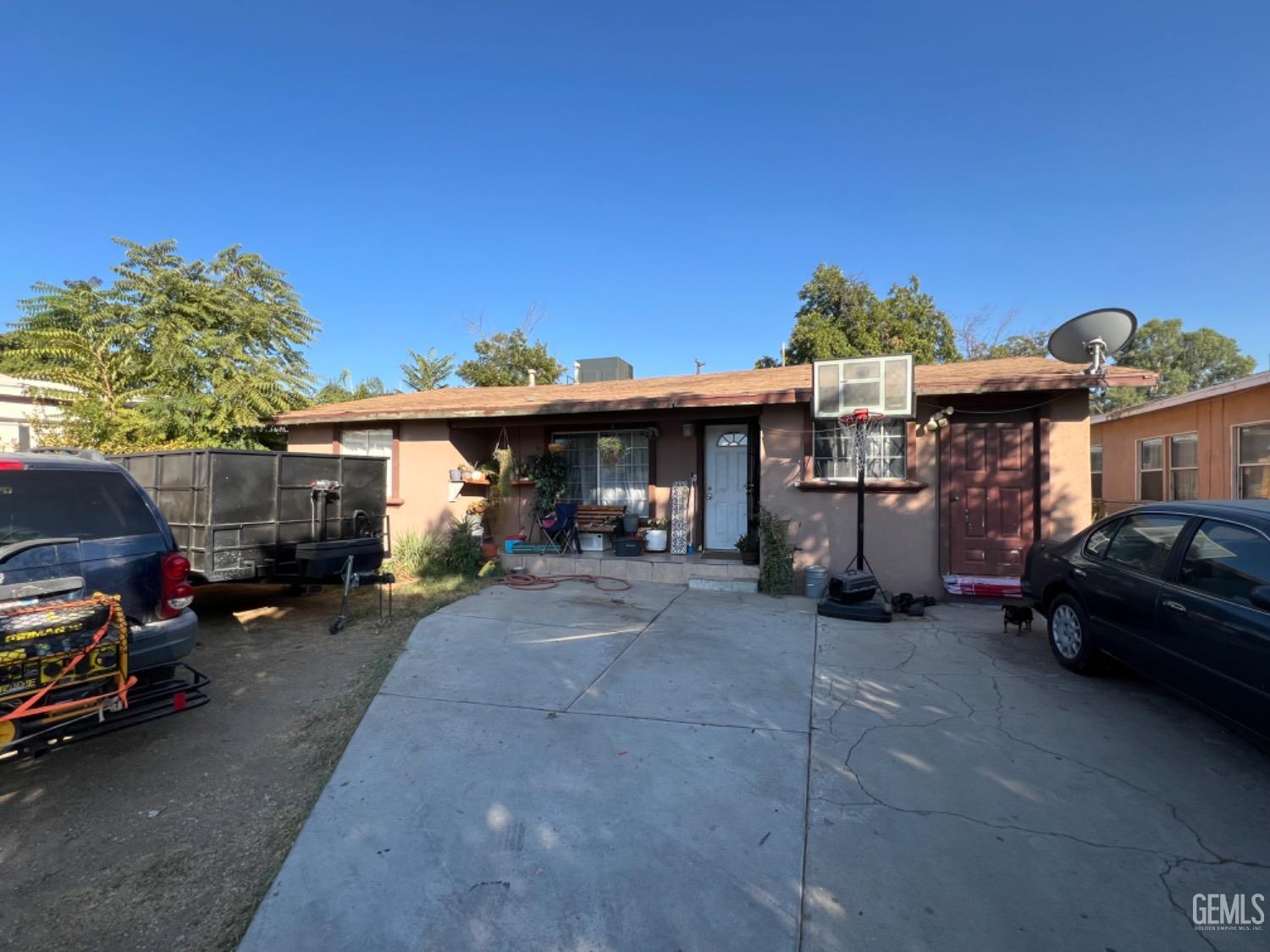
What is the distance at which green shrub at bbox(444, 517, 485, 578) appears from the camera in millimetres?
9023

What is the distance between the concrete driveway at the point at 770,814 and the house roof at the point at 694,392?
11.9ft

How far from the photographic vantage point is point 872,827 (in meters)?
2.75

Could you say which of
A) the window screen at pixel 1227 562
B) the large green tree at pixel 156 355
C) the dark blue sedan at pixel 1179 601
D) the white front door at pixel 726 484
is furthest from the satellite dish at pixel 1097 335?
the large green tree at pixel 156 355

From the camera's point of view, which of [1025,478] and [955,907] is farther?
[1025,478]

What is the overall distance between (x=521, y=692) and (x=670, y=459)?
231 inches

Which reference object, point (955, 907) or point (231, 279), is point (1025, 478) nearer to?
point (955, 907)

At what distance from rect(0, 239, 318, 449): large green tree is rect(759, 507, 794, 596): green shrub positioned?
9540mm

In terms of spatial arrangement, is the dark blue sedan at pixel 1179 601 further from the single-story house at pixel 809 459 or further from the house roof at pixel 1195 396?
the house roof at pixel 1195 396

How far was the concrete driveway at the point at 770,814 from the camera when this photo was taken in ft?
7.19

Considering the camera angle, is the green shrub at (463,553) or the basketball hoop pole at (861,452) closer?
the basketball hoop pole at (861,452)

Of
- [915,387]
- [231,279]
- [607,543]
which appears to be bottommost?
[607,543]

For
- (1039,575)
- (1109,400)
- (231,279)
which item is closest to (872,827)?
(1039,575)

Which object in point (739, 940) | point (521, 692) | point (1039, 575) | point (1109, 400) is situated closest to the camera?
point (739, 940)

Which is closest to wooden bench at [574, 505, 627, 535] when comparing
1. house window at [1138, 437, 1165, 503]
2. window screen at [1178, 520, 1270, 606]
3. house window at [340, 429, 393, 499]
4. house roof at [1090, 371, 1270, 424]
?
house window at [340, 429, 393, 499]
